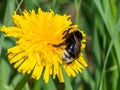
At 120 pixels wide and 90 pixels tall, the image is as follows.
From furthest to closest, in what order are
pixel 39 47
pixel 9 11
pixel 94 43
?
pixel 94 43 < pixel 9 11 < pixel 39 47

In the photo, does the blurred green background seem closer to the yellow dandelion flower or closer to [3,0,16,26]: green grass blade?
[3,0,16,26]: green grass blade

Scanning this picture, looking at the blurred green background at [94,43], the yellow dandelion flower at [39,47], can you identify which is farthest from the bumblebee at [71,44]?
the blurred green background at [94,43]

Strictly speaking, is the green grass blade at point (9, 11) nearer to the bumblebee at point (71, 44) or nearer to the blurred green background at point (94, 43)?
the blurred green background at point (94, 43)

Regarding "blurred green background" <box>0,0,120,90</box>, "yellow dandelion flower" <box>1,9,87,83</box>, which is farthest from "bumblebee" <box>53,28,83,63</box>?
"blurred green background" <box>0,0,120,90</box>

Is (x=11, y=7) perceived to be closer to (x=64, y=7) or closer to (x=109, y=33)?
(x=109, y=33)

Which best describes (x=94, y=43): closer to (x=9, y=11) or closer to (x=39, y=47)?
(x=9, y=11)

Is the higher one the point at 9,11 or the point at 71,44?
the point at 9,11

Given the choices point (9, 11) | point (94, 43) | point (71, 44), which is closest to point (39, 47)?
point (71, 44)
